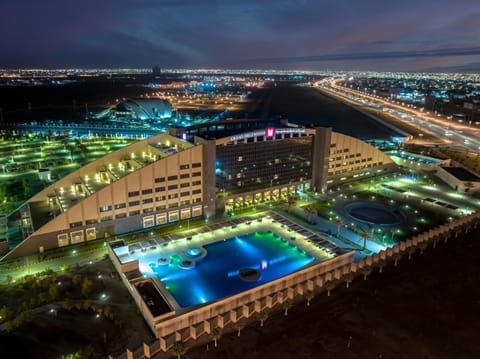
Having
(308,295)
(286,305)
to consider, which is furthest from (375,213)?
(286,305)

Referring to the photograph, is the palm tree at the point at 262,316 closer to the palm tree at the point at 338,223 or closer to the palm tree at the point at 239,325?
the palm tree at the point at 239,325

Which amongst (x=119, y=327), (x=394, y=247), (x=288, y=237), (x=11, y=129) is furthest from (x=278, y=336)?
(x=11, y=129)

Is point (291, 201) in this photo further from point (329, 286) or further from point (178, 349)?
point (178, 349)

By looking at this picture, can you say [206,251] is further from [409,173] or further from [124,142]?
[124,142]

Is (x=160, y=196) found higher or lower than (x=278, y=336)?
higher

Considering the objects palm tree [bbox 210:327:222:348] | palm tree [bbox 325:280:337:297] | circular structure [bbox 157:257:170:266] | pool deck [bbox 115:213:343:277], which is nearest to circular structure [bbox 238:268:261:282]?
→ palm tree [bbox 325:280:337:297]

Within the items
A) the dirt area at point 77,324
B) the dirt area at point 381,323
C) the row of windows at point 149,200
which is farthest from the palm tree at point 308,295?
the row of windows at point 149,200

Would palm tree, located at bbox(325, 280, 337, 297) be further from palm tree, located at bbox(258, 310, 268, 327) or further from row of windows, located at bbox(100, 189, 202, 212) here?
row of windows, located at bbox(100, 189, 202, 212)

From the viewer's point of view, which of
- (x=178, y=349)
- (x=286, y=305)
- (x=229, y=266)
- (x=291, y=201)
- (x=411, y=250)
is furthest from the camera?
(x=291, y=201)
